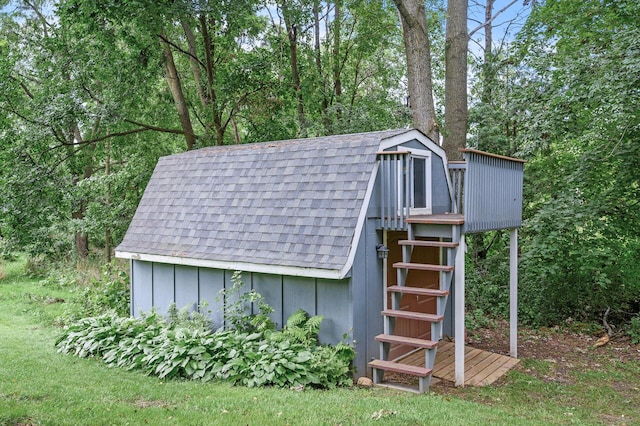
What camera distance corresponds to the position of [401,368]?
20.2ft

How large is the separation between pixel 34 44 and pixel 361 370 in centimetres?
1178

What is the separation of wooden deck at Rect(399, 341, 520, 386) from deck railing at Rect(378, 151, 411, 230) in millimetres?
2144

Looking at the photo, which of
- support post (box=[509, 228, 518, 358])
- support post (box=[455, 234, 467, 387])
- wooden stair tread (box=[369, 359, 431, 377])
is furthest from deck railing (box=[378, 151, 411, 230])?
support post (box=[509, 228, 518, 358])

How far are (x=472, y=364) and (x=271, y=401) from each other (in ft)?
11.7

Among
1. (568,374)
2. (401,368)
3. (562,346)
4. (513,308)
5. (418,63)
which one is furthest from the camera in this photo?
(418,63)

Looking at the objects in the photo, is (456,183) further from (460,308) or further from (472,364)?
(472,364)

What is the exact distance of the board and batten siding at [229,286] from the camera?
6.65 metres

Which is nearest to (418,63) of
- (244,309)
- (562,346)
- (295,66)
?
(295,66)

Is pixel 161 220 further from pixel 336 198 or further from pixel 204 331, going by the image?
pixel 336 198

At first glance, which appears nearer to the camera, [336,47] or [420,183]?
[420,183]

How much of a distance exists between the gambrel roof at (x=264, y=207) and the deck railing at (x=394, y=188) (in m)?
0.21

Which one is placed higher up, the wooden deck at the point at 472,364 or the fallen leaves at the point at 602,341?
the wooden deck at the point at 472,364

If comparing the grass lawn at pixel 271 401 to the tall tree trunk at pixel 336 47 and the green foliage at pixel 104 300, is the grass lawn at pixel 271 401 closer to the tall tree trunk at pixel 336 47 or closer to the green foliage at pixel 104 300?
the green foliage at pixel 104 300

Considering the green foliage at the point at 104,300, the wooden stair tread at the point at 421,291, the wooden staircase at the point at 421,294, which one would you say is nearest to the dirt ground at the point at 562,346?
the wooden staircase at the point at 421,294
